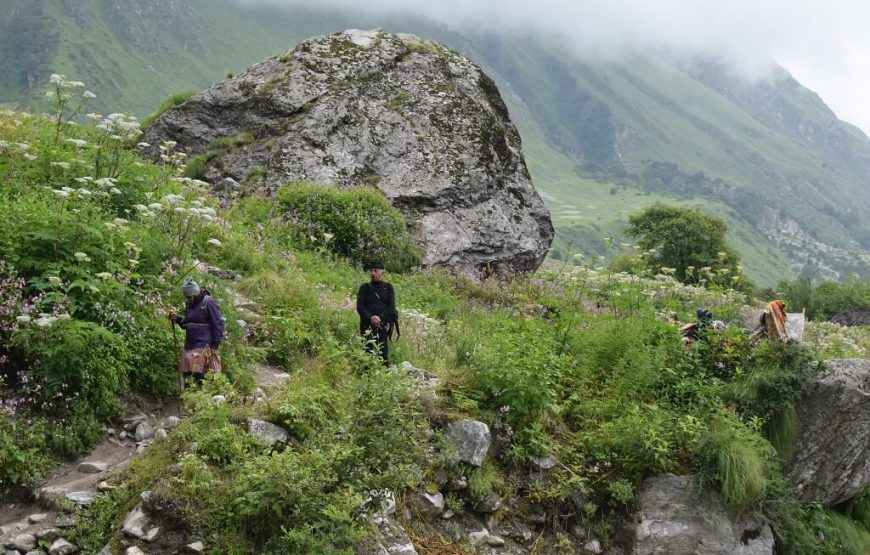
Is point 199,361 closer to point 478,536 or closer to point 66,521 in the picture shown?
point 66,521

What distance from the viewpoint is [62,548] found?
21.0ft

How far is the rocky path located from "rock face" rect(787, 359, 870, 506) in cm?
859

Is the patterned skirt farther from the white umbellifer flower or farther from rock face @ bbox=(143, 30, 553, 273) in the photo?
rock face @ bbox=(143, 30, 553, 273)

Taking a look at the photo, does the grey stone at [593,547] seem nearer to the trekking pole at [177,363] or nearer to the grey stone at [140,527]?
the grey stone at [140,527]

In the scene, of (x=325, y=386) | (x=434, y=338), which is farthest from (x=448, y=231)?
(x=325, y=386)

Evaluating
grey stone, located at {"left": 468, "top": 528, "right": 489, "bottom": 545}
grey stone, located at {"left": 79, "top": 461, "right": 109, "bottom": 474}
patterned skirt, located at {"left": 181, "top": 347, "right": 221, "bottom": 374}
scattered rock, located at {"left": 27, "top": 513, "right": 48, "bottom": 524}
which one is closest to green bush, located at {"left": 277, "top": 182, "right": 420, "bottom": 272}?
patterned skirt, located at {"left": 181, "top": 347, "right": 221, "bottom": 374}

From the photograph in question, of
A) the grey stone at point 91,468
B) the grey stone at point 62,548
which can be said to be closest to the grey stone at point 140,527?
the grey stone at point 62,548

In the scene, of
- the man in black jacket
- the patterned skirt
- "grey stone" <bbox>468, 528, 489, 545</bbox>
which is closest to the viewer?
"grey stone" <bbox>468, 528, 489, 545</bbox>

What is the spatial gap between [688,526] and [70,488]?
7.86 m

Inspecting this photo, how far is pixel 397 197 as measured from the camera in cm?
2088

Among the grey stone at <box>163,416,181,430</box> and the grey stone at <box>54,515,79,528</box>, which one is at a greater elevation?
the grey stone at <box>163,416,181,430</box>

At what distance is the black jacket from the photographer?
10.9m

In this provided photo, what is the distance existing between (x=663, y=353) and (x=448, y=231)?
10358 millimetres

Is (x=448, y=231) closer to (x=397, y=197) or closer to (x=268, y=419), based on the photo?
(x=397, y=197)
